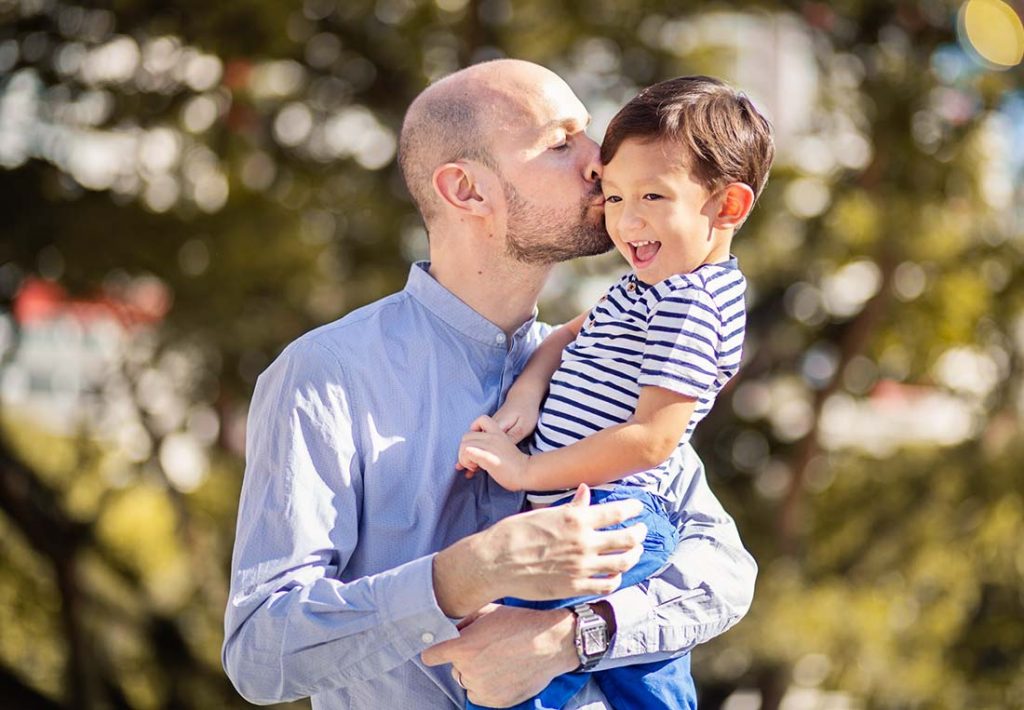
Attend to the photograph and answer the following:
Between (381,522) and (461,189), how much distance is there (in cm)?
62

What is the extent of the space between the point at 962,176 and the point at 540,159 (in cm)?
590

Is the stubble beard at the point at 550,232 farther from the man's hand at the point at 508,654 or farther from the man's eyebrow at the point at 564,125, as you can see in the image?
the man's hand at the point at 508,654

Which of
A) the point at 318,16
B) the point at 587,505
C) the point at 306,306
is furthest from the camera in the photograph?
the point at 318,16

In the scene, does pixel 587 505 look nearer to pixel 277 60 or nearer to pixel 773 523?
pixel 277 60

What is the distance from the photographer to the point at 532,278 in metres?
2.45

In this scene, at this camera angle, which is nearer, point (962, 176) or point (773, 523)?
point (962, 176)

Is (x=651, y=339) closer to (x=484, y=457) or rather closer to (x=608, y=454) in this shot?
(x=608, y=454)

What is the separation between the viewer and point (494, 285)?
7.95 ft

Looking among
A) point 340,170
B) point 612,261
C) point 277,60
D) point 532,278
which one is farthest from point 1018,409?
point 532,278

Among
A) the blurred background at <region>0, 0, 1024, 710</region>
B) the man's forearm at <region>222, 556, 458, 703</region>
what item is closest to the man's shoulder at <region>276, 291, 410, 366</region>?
the man's forearm at <region>222, 556, 458, 703</region>

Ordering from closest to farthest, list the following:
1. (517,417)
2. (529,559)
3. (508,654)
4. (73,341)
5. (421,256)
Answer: (529,559)
(508,654)
(517,417)
(421,256)
(73,341)

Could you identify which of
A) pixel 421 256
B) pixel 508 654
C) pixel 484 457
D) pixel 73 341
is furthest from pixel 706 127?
pixel 73 341

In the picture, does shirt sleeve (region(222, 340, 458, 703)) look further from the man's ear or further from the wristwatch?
the man's ear

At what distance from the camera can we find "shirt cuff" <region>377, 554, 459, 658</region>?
1932mm
